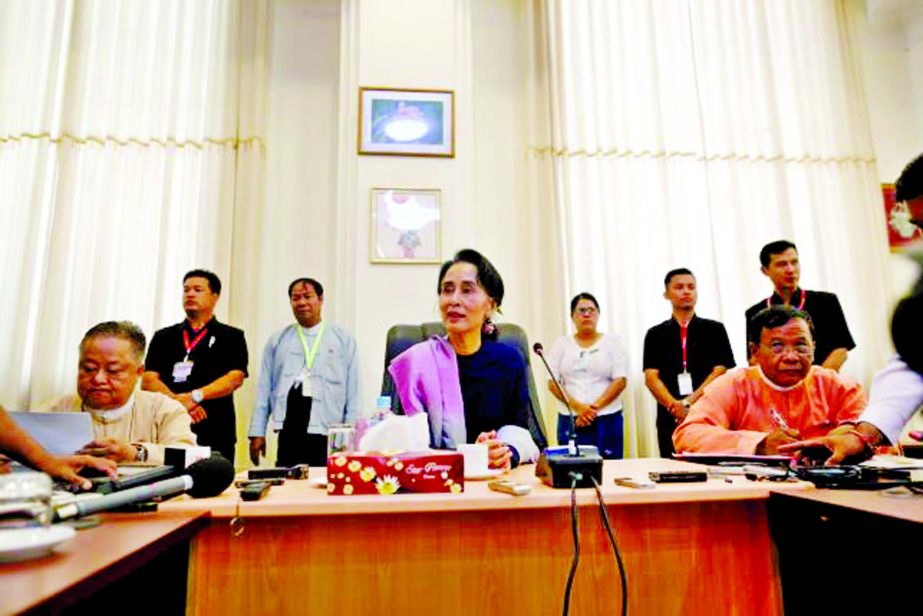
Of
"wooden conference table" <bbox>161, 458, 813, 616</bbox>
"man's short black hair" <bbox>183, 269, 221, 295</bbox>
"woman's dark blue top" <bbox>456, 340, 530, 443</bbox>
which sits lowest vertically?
"wooden conference table" <bbox>161, 458, 813, 616</bbox>

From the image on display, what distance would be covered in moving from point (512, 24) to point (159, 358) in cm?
312

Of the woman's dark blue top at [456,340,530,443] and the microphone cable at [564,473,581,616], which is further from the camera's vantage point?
the woman's dark blue top at [456,340,530,443]

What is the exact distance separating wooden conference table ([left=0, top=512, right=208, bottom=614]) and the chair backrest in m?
0.93

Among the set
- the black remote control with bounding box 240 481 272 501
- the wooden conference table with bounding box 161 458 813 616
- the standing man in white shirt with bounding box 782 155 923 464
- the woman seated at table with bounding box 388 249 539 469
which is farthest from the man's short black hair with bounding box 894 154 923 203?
the black remote control with bounding box 240 481 272 501

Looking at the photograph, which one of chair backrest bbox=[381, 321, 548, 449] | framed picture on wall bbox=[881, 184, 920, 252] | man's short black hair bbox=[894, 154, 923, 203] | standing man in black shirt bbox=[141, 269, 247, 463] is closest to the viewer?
man's short black hair bbox=[894, 154, 923, 203]

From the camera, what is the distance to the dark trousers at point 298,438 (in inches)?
119

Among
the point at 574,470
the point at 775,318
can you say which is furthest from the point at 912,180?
the point at 574,470

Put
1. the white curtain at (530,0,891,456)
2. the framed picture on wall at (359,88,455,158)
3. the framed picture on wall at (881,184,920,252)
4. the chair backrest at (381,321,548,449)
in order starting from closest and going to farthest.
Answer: the chair backrest at (381,321,548,449) → the framed picture on wall at (359,88,455,158) → the white curtain at (530,0,891,456) → the framed picture on wall at (881,184,920,252)

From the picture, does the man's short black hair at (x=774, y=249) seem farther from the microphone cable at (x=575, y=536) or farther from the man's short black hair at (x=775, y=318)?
the microphone cable at (x=575, y=536)

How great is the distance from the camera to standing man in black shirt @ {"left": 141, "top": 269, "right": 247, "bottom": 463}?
2877 mm

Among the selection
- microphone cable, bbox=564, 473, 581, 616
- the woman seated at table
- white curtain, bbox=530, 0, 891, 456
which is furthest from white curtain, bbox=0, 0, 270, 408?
microphone cable, bbox=564, 473, 581, 616

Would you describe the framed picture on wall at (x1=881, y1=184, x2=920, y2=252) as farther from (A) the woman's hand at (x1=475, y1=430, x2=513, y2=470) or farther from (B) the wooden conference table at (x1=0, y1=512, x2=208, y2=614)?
(B) the wooden conference table at (x1=0, y1=512, x2=208, y2=614)

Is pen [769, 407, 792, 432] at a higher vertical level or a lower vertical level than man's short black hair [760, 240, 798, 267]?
lower

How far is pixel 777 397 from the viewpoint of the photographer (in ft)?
6.04
